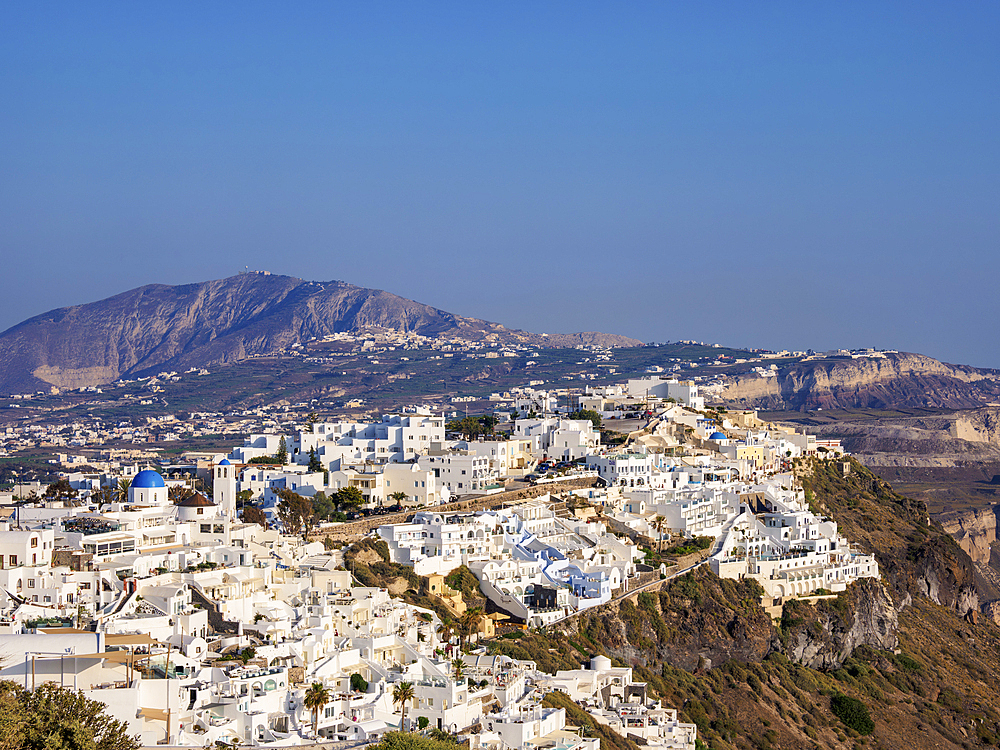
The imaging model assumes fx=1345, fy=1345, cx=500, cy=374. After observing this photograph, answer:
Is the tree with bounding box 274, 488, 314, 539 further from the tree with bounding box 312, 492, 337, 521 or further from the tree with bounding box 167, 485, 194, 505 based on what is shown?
the tree with bounding box 167, 485, 194, 505

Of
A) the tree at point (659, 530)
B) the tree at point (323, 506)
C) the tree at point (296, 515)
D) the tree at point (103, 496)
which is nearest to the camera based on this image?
the tree at point (296, 515)

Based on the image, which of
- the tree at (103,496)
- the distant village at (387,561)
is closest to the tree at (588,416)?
the distant village at (387,561)

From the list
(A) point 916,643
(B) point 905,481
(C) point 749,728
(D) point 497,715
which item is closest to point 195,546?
(D) point 497,715

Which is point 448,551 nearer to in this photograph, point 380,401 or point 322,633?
point 322,633

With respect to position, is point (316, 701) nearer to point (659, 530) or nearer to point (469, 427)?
point (659, 530)

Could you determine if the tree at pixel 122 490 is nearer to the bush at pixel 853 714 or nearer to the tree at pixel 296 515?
the tree at pixel 296 515
